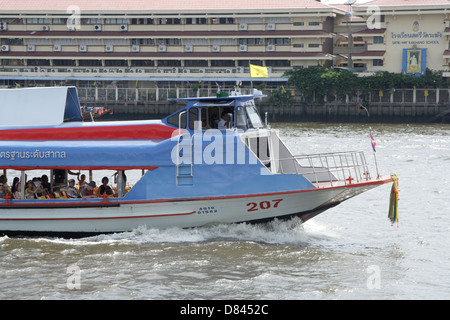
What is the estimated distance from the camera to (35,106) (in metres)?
19.5

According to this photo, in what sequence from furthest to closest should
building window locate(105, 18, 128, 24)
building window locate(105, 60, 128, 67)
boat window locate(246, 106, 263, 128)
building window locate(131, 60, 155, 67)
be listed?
building window locate(105, 60, 128, 67), building window locate(131, 60, 155, 67), building window locate(105, 18, 128, 24), boat window locate(246, 106, 263, 128)

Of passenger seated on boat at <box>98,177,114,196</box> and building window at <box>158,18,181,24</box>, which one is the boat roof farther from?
building window at <box>158,18,181,24</box>

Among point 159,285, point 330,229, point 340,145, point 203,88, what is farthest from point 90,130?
point 203,88

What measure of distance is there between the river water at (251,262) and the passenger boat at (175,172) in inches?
Answer: 17.5

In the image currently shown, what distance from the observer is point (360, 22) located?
243 feet

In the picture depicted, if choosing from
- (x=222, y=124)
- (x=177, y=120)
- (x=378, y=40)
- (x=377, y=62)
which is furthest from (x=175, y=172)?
(x=378, y=40)

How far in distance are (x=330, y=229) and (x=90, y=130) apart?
7.16m

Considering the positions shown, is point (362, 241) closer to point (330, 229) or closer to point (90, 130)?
point (330, 229)

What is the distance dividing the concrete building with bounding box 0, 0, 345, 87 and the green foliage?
14.7 feet

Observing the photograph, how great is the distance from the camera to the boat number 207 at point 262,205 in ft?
59.0

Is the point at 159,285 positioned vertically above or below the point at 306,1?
below

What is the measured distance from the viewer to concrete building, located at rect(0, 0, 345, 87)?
69.8 m

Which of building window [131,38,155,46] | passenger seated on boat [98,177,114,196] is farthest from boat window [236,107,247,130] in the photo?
building window [131,38,155,46]
